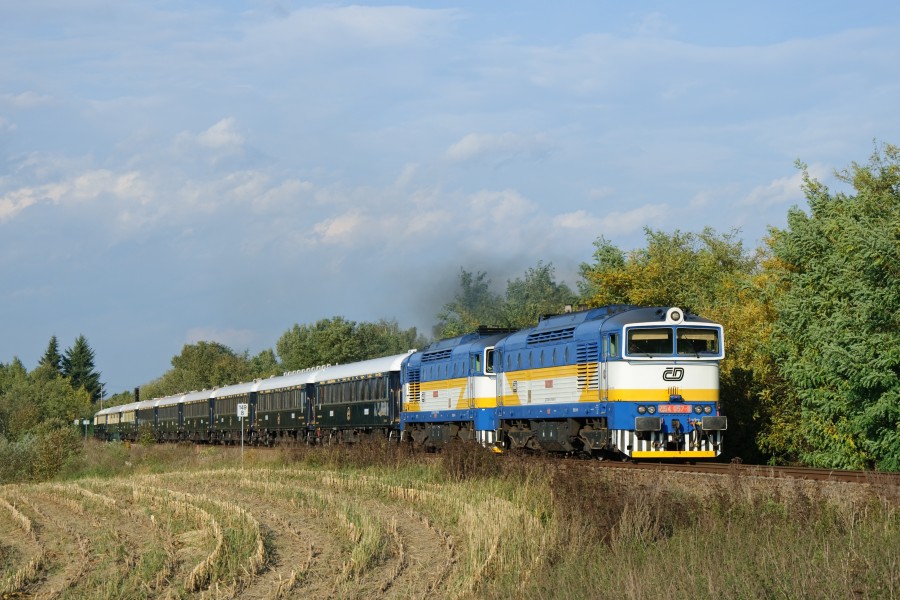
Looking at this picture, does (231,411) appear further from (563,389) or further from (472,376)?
(563,389)

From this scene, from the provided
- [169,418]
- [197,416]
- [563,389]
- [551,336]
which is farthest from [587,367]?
[169,418]

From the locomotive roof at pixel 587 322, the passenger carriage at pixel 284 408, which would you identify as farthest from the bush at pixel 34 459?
the locomotive roof at pixel 587 322

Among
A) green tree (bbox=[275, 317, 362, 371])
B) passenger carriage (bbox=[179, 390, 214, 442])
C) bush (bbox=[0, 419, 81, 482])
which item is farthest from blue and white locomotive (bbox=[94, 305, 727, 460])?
green tree (bbox=[275, 317, 362, 371])

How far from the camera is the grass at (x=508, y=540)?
509 inches

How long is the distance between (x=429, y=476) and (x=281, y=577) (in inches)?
481

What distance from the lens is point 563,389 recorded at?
29.3 meters

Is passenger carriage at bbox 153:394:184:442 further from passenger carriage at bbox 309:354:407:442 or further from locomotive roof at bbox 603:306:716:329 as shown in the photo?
locomotive roof at bbox 603:306:716:329

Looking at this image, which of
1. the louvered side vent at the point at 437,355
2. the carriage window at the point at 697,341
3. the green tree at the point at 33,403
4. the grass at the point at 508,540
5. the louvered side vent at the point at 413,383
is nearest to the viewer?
the grass at the point at 508,540

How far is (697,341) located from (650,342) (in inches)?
52.2

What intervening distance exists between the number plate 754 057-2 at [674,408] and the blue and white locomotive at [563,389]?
0.02 meters

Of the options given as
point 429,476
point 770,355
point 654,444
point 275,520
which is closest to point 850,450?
point 770,355

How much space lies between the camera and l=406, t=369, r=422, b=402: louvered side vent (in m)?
40.4

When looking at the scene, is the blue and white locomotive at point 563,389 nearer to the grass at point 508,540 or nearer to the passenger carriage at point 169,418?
Answer: the grass at point 508,540

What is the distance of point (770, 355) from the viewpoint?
116ft
